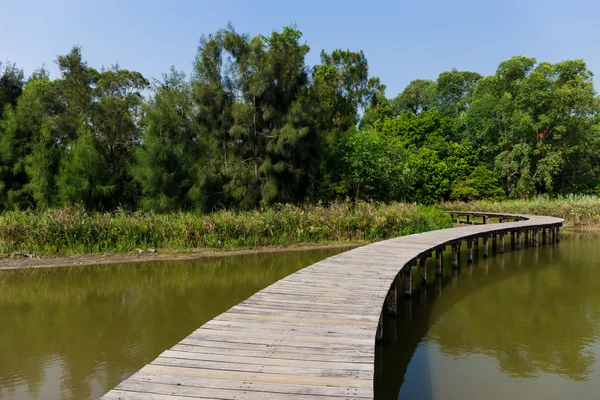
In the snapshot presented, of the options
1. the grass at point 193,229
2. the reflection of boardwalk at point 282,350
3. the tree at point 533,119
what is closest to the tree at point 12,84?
the grass at point 193,229

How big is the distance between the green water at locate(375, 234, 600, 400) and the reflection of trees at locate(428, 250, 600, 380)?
1 centimetres

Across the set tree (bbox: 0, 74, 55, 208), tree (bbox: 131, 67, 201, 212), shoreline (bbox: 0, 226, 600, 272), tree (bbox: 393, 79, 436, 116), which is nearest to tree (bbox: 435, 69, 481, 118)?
tree (bbox: 393, 79, 436, 116)

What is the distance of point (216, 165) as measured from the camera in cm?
1822

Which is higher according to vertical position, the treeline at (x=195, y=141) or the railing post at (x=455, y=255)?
the treeline at (x=195, y=141)

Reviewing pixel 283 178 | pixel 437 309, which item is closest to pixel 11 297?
pixel 437 309

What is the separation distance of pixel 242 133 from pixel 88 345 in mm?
13060

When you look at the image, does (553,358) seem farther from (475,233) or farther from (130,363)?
(475,233)

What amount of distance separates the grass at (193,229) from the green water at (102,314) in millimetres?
1488

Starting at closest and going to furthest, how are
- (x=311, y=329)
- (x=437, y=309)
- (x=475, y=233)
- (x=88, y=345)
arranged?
(x=311, y=329) → (x=88, y=345) → (x=437, y=309) → (x=475, y=233)

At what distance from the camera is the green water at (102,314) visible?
4.82 metres

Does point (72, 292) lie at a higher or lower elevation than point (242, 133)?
lower

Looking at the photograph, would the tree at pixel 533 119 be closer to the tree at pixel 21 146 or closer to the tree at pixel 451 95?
the tree at pixel 451 95

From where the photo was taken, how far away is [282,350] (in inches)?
141

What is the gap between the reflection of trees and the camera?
5238 millimetres
